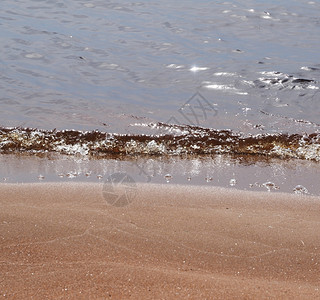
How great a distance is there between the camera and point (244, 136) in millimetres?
5195

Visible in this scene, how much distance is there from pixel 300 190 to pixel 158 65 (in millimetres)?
4628

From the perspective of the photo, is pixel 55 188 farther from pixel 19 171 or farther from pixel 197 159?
pixel 197 159

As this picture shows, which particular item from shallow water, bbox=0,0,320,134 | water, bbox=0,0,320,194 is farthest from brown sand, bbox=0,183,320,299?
shallow water, bbox=0,0,320,134

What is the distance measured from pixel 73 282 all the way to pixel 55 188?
1.46 metres

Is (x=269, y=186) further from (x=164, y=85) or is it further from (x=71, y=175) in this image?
(x=164, y=85)

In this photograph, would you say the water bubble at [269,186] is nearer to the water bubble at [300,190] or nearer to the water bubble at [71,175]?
the water bubble at [300,190]

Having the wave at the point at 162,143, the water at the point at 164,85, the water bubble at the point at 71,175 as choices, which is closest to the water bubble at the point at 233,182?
the water at the point at 164,85

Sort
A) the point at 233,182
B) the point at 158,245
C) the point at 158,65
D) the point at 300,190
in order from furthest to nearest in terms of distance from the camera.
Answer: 1. the point at 158,65
2. the point at 233,182
3. the point at 300,190
4. the point at 158,245

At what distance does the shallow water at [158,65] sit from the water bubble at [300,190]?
153 centimetres

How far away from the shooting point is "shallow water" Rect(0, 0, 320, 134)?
19.1ft

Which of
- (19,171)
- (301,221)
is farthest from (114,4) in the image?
(301,221)

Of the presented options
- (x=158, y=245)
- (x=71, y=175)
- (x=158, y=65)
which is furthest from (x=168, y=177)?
(x=158, y=65)

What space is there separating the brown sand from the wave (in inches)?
47.9

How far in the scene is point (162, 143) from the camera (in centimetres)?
508
